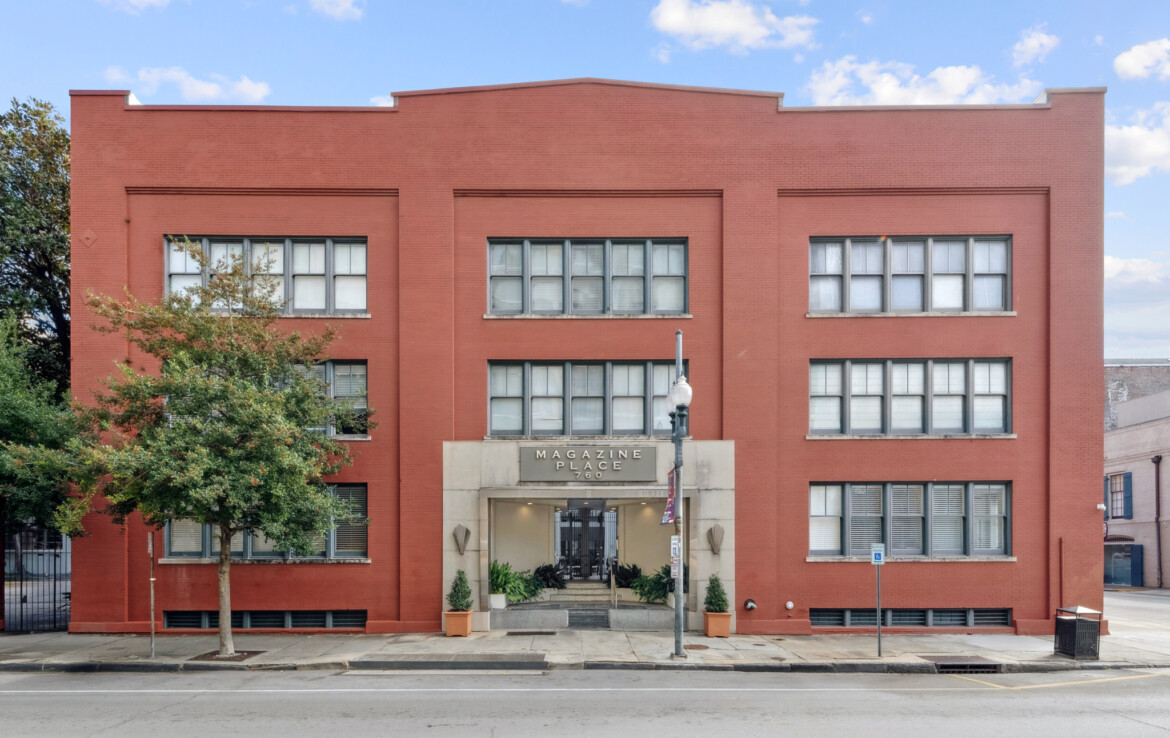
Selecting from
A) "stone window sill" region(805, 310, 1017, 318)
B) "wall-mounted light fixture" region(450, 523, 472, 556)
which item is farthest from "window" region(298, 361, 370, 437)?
"stone window sill" region(805, 310, 1017, 318)

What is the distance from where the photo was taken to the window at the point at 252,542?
19.6 meters

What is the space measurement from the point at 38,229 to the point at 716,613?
74.1 feet

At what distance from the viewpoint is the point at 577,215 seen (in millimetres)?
20266

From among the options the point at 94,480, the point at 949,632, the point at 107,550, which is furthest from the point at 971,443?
the point at 107,550

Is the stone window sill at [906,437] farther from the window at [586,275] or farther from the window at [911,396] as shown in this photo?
the window at [586,275]

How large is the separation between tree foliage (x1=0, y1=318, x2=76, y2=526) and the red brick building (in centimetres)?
125

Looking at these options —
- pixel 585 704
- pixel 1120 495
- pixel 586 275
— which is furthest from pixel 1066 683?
pixel 1120 495

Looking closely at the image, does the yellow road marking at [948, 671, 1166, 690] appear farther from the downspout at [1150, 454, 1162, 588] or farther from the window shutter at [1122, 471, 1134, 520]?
the window shutter at [1122, 471, 1134, 520]

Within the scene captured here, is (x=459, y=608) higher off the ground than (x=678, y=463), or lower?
lower

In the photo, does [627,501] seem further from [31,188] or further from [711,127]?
[31,188]

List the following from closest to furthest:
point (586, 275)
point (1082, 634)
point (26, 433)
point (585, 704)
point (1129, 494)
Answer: point (585, 704)
point (1082, 634)
point (26, 433)
point (586, 275)
point (1129, 494)

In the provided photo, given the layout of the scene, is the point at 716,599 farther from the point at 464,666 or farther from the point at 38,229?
the point at 38,229

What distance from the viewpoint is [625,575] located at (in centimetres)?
2198

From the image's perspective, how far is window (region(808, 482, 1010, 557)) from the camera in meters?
20.0
